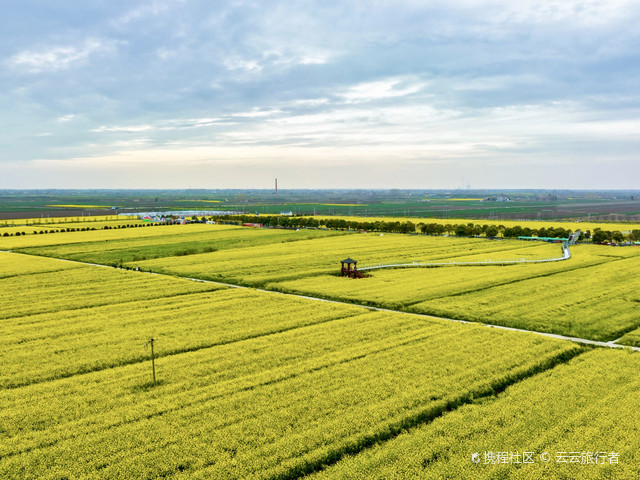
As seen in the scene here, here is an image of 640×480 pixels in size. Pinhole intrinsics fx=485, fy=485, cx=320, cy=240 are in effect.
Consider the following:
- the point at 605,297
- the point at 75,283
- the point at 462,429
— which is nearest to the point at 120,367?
the point at 462,429

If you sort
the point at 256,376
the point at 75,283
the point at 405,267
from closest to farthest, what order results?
1. the point at 256,376
2. the point at 75,283
3. the point at 405,267

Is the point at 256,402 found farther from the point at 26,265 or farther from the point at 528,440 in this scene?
the point at 26,265

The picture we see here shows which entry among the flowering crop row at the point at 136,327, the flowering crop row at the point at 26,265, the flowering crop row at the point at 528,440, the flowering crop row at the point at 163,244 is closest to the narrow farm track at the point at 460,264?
the flowering crop row at the point at 136,327

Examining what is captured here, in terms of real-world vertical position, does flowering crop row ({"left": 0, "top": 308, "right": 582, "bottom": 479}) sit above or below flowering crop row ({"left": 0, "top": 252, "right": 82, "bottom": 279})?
below

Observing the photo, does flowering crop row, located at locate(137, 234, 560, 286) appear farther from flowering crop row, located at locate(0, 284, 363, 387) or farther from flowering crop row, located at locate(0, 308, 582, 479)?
flowering crop row, located at locate(0, 308, 582, 479)

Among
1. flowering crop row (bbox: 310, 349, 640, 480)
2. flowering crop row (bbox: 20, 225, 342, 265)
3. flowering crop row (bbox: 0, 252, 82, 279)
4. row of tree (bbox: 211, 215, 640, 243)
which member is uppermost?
row of tree (bbox: 211, 215, 640, 243)

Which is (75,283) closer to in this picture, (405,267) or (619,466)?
(405,267)

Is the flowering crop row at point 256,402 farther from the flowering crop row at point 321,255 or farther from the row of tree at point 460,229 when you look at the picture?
the row of tree at point 460,229

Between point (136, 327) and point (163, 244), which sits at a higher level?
point (163, 244)

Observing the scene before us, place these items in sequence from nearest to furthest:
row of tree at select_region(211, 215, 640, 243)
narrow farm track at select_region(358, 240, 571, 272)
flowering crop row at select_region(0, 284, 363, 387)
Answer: flowering crop row at select_region(0, 284, 363, 387) → narrow farm track at select_region(358, 240, 571, 272) → row of tree at select_region(211, 215, 640, 243)

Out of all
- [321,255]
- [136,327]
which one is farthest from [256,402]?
[321,255]

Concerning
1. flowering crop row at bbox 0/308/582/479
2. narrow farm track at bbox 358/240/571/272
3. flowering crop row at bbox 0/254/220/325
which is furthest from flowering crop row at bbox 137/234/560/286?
flowering crop row at bbox 0/308/582/479
